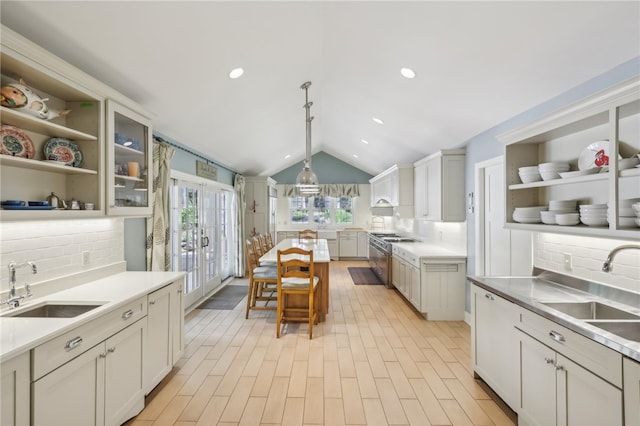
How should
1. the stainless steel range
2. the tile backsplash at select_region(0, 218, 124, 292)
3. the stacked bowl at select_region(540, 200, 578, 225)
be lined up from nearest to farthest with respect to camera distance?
the tile backsplash at select_region(0, 218, 124, 292) → the stacked bowl at select_region(540, 200, 578, 225) → the stainless steel range

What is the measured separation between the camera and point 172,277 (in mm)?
2639

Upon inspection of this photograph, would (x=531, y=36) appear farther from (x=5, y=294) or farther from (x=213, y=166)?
(x=213, y=166)

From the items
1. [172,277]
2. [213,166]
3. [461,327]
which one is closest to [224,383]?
[172,277]

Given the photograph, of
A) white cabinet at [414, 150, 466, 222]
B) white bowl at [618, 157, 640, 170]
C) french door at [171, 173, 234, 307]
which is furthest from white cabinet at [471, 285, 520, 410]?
french door at [171, 173, 234, 307]

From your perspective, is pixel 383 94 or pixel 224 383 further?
pixel 383 94

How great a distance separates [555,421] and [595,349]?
22.3 inches

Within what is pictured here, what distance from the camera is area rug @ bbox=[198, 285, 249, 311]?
Result: 4.73 m

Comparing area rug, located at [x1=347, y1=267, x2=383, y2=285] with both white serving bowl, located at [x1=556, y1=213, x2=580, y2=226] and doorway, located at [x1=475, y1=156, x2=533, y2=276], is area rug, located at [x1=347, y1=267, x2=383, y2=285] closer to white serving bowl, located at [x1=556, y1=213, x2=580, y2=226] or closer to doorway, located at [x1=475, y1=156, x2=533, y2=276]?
doorway, located at [x1=475, y1=156, x2=533, y2=276]

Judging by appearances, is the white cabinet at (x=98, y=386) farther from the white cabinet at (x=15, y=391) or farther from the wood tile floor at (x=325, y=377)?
the wood tile floor at (x=325, y=377)

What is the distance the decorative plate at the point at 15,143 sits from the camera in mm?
1702

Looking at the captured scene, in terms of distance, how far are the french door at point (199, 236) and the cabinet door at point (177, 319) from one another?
59.0 inches

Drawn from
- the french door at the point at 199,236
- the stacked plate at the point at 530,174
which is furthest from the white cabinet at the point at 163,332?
the stacked plate at the point at 530,174

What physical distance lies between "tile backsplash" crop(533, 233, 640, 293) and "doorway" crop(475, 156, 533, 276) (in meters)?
0.25

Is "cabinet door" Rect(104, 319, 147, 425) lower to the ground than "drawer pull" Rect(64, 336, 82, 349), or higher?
lower
